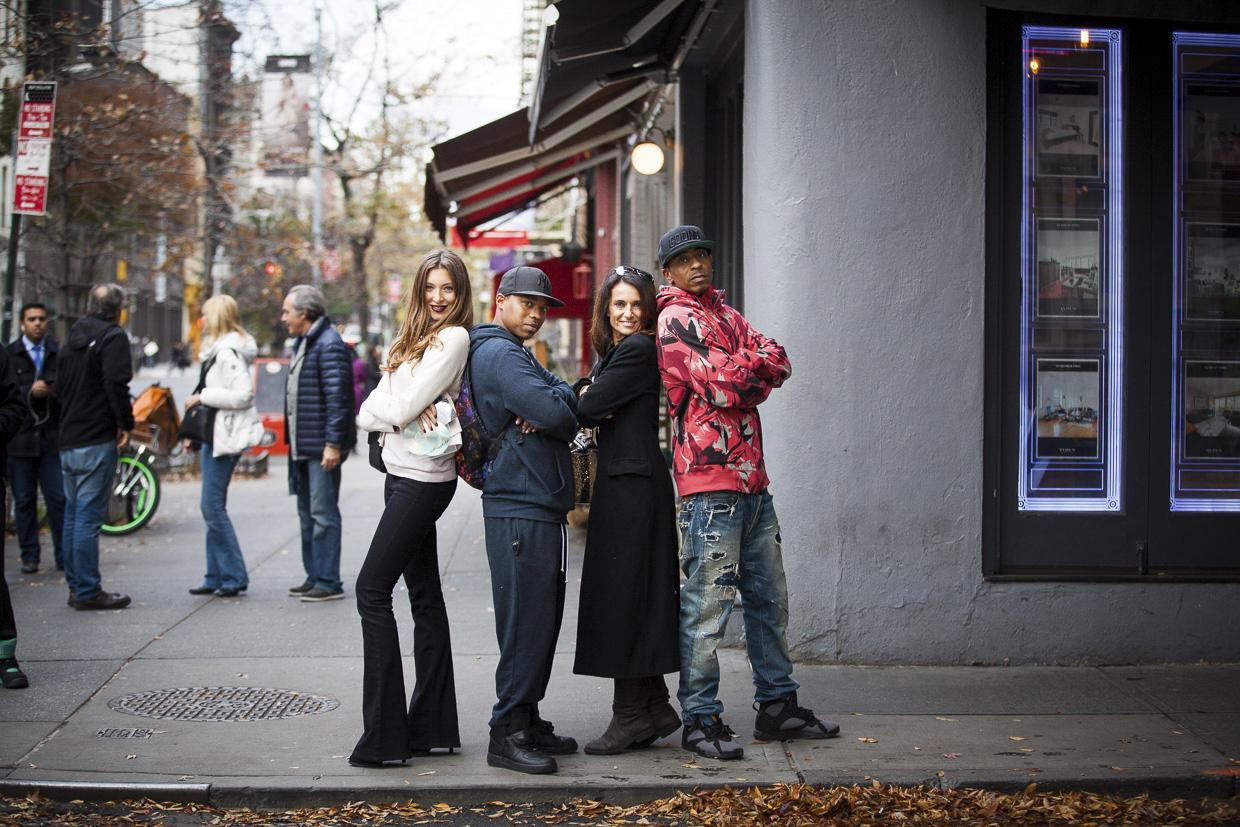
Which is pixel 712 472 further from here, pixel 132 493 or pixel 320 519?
pixel 132 493


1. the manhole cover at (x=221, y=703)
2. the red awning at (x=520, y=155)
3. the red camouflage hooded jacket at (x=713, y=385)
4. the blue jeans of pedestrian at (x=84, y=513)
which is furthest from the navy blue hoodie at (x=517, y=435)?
the red awning at (x=520, y=155)

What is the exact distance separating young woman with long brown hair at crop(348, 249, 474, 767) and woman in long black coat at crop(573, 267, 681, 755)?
0.54 m

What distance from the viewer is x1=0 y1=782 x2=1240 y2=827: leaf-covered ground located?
4773 millimetres

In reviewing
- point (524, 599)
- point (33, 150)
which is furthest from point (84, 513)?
point (524, 599)

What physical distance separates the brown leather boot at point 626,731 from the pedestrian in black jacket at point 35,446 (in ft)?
20.4

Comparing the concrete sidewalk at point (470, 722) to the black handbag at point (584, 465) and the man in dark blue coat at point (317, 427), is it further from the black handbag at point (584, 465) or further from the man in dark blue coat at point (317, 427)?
the black handbag at point (584, 465)

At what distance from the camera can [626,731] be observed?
5.43m

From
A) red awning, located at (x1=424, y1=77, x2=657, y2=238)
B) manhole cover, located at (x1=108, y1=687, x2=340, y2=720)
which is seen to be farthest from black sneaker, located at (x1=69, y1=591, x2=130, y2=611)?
red awning, located at (x1=424, y1=77, x2=657, y2=238)

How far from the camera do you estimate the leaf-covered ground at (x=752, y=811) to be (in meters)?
4.77

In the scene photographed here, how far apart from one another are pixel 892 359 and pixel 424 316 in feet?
8.57

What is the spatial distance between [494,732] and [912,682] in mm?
2268

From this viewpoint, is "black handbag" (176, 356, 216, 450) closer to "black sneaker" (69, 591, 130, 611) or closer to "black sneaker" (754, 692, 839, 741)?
"black sneaker" (69, 591, 130, 611)

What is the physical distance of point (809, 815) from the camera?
15.8 ft

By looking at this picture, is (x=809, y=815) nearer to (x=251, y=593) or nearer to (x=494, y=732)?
(x=494, y=732)
